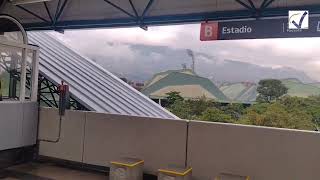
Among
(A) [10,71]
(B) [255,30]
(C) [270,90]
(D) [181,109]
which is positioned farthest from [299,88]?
(A) [10,71]

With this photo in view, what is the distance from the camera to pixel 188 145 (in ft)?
15.0

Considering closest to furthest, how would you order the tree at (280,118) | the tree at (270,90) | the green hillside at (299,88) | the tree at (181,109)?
the tree at (280,118), the green hillside at (299,88), the tree at (270,90), the tree at (181,109)

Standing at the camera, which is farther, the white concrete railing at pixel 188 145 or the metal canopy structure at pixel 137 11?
the metal canopy structure at pixel 137 11

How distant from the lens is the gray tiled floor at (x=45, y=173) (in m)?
4.81

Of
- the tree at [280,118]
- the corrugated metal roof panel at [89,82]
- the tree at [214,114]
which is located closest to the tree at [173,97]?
the corrugated metal roof panel at [89,82]

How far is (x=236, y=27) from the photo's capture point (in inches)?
205

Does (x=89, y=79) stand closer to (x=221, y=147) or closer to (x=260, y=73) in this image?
(x=260, y=73)

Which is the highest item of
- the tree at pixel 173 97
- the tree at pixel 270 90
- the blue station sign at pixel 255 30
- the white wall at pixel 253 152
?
the blue station sign at pixel 255 30

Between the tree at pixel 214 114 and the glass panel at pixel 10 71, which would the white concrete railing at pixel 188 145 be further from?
the tree at pixel 214 114

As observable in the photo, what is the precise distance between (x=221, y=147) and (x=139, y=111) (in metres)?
11.3

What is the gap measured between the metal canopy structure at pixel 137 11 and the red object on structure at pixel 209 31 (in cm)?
22

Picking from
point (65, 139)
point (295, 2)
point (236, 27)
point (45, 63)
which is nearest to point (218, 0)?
point (236, 27)

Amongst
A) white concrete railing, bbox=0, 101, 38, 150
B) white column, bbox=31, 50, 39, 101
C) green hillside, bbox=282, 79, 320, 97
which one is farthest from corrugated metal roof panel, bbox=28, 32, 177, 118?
white concrete railing, bbox=0, 101, 38, 150

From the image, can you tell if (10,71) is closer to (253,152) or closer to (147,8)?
(147,8)
